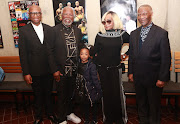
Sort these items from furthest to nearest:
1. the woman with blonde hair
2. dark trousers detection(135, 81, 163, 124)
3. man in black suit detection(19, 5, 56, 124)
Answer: man in black suit detection(19, 5, 56, 124)
the woman with blonde hair
dark trousers detection(135, 81, 163, 124)

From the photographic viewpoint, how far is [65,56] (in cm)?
298

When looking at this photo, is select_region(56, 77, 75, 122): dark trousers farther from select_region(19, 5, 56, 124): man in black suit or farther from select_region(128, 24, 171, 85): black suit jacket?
select_region(128, 24, 171, 85): black suit jacket

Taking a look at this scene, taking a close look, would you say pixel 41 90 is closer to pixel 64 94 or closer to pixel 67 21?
pixel 64 94

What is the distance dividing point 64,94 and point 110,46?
4.05ft

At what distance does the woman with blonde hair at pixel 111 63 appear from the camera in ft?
9.24

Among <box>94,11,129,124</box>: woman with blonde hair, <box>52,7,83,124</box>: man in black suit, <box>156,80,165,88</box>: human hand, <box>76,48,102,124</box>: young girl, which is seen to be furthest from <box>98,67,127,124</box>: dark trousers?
<box>156,80,165,88</box>: human hand

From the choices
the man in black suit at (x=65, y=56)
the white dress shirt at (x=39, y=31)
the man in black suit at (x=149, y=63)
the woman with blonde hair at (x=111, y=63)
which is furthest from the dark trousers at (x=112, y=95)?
the white dress shirt at (x=39, y=31)

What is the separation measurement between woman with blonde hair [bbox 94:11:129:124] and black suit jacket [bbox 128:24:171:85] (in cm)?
29

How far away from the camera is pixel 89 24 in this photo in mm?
4199

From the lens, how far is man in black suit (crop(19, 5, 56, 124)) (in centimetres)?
293

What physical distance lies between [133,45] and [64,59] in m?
1.20

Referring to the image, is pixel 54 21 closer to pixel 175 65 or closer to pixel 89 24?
pixel 89 24

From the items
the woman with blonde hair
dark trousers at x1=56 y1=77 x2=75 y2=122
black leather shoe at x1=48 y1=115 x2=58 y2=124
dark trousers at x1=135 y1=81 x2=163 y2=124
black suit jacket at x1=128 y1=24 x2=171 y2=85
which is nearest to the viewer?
black suit jacket at x1=128 y1=24 x2=171 y2=85

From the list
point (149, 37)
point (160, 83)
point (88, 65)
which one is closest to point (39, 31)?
point (88, 65)
